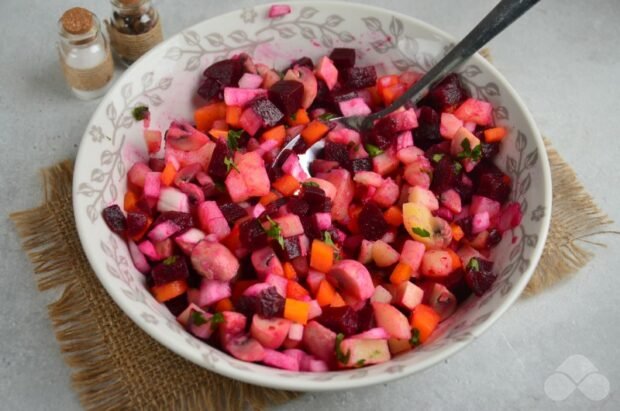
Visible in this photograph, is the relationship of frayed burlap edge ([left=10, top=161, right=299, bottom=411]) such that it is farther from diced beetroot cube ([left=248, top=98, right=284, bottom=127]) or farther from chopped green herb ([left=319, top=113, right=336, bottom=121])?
chopped green herb ([left=319, top=113, right=336, bottom=121])

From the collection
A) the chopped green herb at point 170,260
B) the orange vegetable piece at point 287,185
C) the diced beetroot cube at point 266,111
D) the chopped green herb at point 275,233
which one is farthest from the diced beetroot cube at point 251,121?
the chopped green herb at point 170,260

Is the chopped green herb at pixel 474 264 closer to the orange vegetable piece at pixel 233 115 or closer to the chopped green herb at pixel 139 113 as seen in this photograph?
the orange vegetable piece at pixel 233 115

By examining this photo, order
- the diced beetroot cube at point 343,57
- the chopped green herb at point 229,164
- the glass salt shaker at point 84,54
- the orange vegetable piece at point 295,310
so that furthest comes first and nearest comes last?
the glass salt shaker at point 84,54 → the diced beetroot cube at point 343,57 → the chopped green herb at point 229,164 → the orange vegetable piece at point 295,310

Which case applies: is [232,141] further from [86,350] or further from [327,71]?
[86,350]

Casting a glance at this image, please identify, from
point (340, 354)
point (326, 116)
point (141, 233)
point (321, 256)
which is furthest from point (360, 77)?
point (340, 354)

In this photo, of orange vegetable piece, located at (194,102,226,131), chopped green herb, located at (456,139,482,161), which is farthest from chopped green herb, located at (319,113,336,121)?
chopped green herb, located at (456,139,482,161)

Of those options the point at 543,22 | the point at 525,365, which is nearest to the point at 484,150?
the point at 525,365

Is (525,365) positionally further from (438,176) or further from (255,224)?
(255,224)

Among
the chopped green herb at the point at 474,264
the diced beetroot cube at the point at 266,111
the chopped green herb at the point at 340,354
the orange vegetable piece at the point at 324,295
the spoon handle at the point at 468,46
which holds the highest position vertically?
the spoon handle at the point at 468,46

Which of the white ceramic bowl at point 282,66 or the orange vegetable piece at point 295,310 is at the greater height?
the white ceramic bowl at point 282,66

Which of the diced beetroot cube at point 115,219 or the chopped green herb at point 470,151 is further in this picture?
the chopped green herb at point 470,151
